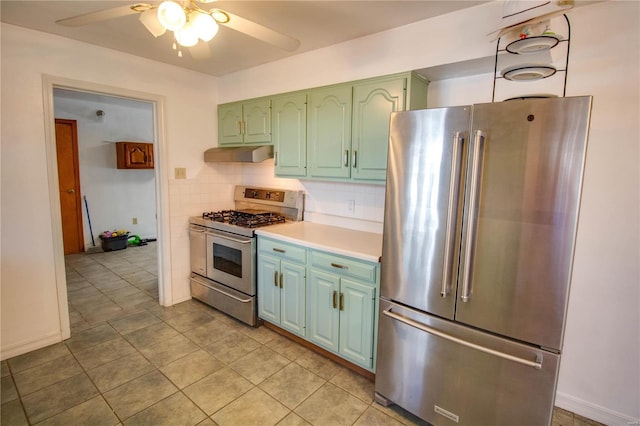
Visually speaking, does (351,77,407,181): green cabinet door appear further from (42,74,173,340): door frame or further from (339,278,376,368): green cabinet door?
(42,74,173,340): door frame

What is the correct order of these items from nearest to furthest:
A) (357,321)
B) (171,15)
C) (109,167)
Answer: (171,15) < (357,321) < (109,167)

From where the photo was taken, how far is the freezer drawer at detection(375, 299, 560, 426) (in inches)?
61.0

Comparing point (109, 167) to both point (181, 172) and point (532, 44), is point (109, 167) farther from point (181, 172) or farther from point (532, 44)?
point (532, 44)

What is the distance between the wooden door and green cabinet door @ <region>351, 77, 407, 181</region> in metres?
4.87

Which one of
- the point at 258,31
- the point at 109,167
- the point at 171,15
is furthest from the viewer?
the point at 109,167

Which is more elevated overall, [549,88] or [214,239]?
[549,88]

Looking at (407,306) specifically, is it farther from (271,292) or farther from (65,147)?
(65,147)

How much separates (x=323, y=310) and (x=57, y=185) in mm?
2354

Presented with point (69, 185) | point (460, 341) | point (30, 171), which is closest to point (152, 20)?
point (30, 171)

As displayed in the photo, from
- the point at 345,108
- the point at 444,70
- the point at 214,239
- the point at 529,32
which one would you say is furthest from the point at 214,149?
the point at 529,32

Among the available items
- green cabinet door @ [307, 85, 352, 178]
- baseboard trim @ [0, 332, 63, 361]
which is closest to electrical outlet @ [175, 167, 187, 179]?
green cabinet door @ [307, 85, 352, 178]

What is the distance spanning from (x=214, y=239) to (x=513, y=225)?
2.58 meters

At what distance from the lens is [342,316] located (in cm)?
235

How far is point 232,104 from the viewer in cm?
347
